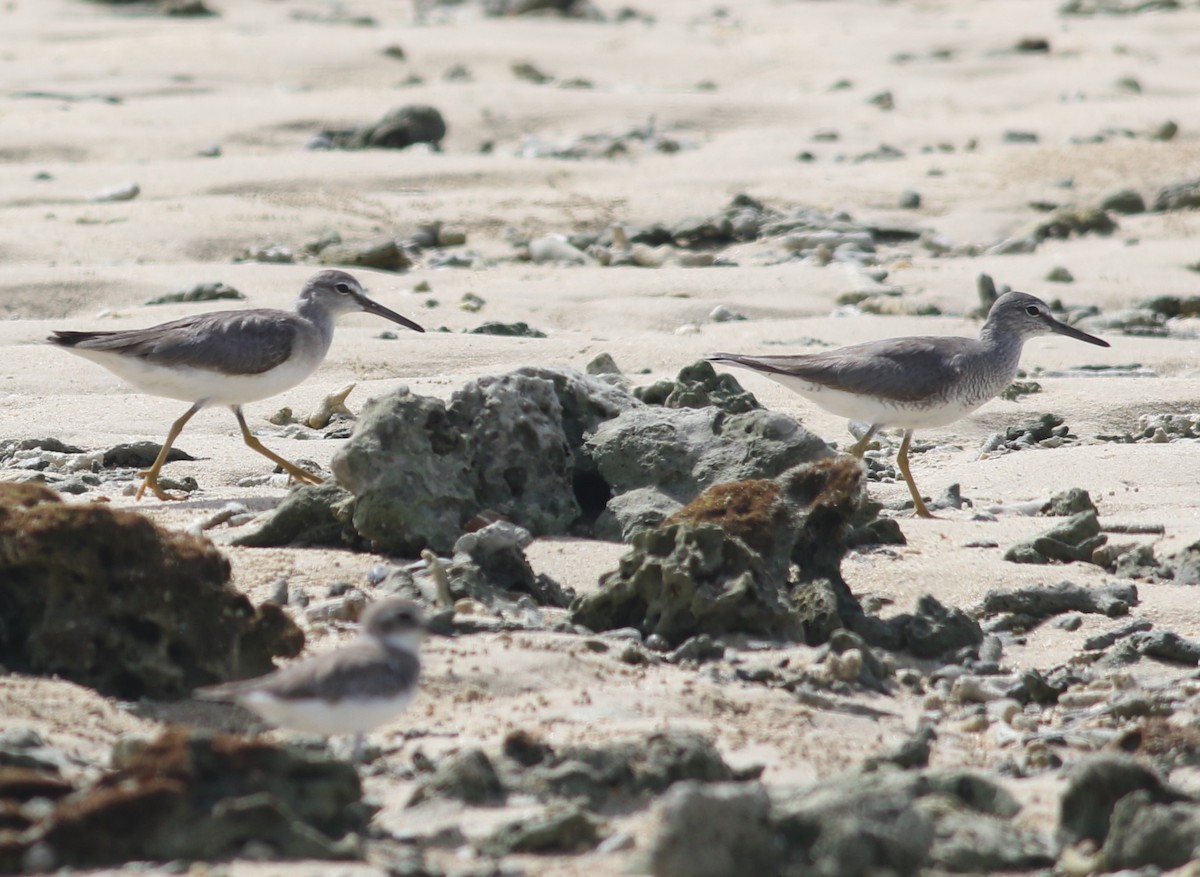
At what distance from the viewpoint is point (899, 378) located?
29.3 feet

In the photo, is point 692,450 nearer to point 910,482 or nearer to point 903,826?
point 910,482

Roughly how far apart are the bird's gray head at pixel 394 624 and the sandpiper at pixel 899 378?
4323 mm

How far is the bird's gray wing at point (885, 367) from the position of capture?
352 inches

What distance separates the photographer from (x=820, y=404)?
30.6ft

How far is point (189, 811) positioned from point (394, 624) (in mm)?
816

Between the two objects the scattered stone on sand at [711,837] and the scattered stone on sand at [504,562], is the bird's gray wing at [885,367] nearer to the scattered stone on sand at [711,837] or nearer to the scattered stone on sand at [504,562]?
the scattered stone on sand at [504,562]

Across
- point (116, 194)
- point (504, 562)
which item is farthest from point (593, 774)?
point (116, 194)

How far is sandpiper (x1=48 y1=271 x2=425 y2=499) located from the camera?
8.58m

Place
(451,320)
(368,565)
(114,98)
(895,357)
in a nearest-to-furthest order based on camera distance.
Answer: (368,565), (895,357), (451,320), (114,98)

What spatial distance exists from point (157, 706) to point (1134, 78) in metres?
18.3

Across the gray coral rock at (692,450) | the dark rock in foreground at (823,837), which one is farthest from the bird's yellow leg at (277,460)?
the dark rock in foreground at (823,837)

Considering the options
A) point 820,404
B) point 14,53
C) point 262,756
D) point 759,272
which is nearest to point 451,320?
point 759,272

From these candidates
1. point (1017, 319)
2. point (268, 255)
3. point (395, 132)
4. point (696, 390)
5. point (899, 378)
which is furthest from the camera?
point (395, 132)

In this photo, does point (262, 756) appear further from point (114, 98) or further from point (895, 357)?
point (114, 98)
